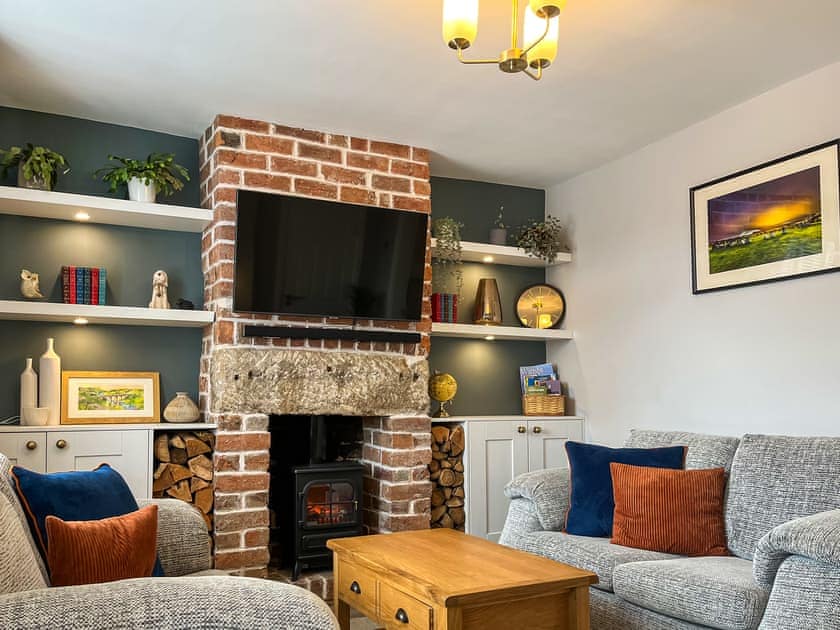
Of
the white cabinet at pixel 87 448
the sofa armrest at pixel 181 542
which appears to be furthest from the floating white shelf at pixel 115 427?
the sofa armrest at pixel 181 542

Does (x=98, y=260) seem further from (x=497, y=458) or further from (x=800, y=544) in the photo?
(x=800, y=544)

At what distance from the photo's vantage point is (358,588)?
9.06 feet

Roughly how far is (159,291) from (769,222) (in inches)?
124

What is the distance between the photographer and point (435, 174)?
5.19 metres

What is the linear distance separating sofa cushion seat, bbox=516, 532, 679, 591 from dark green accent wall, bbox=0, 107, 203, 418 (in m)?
2.14

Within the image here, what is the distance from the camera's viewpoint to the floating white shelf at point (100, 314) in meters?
3.77

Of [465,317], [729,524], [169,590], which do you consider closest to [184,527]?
[169,590]

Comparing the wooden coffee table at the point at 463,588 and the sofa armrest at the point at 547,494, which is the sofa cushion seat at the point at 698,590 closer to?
the wooden coffee table at the point at 463,588

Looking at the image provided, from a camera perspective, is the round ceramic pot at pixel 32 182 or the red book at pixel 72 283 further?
the red book at pixel 72 283

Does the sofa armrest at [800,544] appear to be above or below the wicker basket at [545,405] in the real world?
below

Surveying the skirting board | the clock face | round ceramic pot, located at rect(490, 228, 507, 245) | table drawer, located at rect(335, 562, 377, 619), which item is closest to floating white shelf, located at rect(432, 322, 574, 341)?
the clock face

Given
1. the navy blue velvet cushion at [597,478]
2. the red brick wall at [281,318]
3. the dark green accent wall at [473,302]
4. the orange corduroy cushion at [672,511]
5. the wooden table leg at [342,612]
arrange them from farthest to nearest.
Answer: the dark green accent wall at [473,302] < the red brick wall at [281,318] < the navy blue velvet cushion at [597,478] < the orange corduroy cushion at [672,511] < the wooden table leg at [342,612]

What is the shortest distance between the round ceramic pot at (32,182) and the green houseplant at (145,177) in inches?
13.0

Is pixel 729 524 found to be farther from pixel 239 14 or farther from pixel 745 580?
pixel 239 14
